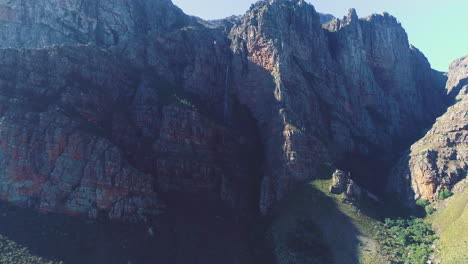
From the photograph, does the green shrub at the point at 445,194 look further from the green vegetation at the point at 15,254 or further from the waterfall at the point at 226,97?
the green vegetation at the point at 15,254

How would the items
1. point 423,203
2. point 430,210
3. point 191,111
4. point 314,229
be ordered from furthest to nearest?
point 191,111
point 423,203
point 430,210
point 314,229

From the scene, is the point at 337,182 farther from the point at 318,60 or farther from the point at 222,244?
the point at 318,60

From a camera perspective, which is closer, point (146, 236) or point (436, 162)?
point (146, 236)

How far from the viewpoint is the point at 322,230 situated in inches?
3526

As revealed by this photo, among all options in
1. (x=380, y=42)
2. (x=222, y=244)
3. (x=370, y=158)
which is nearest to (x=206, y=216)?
(x=222, y=244)

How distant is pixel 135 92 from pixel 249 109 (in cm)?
3443

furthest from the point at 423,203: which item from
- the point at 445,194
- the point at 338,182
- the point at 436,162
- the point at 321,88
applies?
the point at 321,88

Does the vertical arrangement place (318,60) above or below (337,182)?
above

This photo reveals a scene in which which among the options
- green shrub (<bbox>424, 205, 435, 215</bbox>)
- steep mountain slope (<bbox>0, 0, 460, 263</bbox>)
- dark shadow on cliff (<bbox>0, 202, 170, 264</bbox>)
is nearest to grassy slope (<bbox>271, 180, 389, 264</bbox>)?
steep mountain slope (<bbox>0, 0, 460, 263</bbox>)

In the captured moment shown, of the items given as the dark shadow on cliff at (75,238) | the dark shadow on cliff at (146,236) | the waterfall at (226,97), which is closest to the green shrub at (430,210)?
the dark shadow on cliff at (146,236)

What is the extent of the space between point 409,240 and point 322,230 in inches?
745

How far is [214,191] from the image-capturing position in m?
99.1

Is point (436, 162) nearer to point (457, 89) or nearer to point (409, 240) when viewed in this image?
point (409, 240)

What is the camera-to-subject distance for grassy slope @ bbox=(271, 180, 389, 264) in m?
83.6
